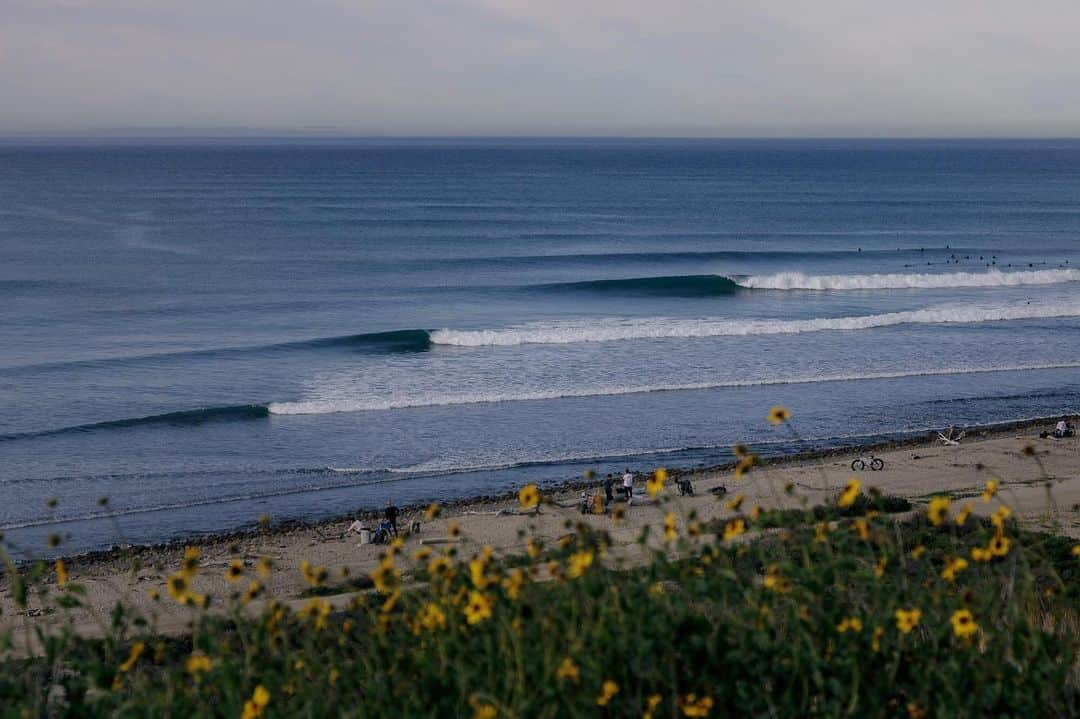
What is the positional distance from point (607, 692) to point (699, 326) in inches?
1394

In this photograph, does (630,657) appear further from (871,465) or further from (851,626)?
(871,465)

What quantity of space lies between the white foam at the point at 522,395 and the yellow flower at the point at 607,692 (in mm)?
23877

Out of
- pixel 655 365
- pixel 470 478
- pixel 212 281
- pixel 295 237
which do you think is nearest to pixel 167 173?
pixel 295 237

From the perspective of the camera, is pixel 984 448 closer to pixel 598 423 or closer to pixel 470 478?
pixel 598 423

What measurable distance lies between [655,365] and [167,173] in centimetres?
10172

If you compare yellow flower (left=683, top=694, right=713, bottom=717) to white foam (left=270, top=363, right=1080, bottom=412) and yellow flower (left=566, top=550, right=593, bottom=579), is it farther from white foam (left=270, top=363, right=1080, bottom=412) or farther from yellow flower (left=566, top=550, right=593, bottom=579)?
white foam (left=270, top=363, right=1080, bottom=412)

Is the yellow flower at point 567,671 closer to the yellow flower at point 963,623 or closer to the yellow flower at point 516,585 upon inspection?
the yellow flower at point 516,585

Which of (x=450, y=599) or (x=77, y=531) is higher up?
(x=450, y=599)

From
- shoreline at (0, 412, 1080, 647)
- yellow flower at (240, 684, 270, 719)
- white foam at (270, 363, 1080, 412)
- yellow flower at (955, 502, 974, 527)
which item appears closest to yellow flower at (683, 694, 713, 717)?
yellow flower at (955, 502, 974, 527)

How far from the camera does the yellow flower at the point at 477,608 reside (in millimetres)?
4500

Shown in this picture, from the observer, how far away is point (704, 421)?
87.1 feet

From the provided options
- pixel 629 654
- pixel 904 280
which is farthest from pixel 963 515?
pixel 904 280

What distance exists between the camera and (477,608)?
4562mm

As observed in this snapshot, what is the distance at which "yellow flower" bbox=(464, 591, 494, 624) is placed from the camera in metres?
4.50
